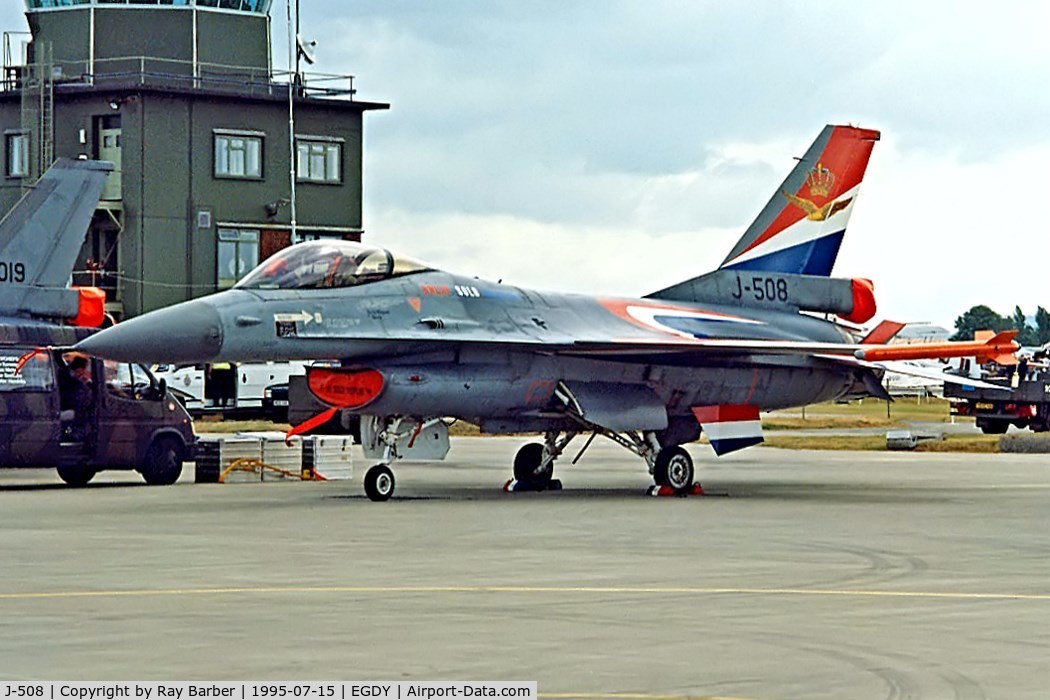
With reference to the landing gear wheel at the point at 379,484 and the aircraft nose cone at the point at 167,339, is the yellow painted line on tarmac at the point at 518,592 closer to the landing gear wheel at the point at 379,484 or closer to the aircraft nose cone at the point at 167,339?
the aircraft nose cone at the point at 167,339

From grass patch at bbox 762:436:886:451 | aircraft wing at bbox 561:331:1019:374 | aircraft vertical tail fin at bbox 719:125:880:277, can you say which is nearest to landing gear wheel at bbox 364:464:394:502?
aircraft wing at bbox 561:331:1019:374

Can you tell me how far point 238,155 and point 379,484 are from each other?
42887 millimetres

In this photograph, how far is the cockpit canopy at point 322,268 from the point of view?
20.3m

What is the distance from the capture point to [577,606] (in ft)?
36.4

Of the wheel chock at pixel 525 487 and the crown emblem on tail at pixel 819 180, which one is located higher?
the crown emblem on tail at pixel 819 180

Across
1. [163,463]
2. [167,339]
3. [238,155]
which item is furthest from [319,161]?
[167,339]

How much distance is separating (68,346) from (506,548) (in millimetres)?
10955

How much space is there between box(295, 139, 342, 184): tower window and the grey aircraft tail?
3512cm

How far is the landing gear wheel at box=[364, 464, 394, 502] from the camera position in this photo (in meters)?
21.1

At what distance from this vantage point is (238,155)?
205 feet

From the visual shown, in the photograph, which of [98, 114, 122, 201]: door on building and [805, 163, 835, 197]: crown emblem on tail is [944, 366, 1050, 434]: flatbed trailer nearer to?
[805, 163, 835, 197]: crown emblem on tail

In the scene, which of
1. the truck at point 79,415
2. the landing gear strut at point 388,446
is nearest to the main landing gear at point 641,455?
the landing gear strut at point 388,446

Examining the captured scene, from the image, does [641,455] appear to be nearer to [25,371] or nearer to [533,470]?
[533,470]

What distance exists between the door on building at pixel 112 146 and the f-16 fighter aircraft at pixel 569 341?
1570 inches
